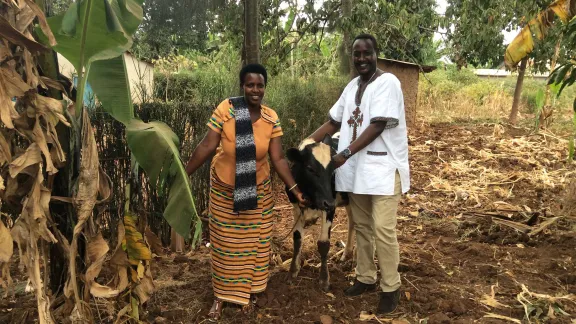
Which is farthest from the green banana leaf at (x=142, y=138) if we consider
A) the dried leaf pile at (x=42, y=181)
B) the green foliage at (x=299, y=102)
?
the green foliage at (x=299, y=102)

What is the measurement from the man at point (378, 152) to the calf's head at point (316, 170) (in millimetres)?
129

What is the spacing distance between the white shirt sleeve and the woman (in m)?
0.75

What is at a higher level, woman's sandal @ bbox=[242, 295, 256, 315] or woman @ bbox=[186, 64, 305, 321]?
woman @ bbox=[186, 64, 305, 321]

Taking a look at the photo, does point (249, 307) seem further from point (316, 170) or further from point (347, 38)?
point (347, 38)

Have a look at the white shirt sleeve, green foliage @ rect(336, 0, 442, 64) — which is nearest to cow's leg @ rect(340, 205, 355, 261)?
the white shirt sleeve

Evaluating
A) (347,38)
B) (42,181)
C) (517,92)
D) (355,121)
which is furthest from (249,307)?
(517,92)

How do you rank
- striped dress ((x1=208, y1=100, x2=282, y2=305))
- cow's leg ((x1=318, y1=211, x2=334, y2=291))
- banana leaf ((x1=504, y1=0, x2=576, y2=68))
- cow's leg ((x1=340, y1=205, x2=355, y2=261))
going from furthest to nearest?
banana leaf ((x1=504, y1=0, x2=576, y2=68)) < cow's leg ((x1=340, y1=205, x2=355, y2=261)) < cow's leg ((x1=318, y1=211, x2=334, y2=291)) < striped dress ((x1=208, y1=100, x2=282, y2=305))

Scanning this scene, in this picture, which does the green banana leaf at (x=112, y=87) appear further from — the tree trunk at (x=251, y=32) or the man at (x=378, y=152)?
the tree trunk at (x=251, y=32)

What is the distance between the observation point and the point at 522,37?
7.25m

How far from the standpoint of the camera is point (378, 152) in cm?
369

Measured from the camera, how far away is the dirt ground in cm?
380

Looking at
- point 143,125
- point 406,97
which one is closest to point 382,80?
point 143,125

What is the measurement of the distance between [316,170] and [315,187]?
0.14 metres

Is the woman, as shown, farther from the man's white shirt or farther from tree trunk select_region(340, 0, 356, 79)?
tree trunk select_region(340, 0, 356, 79)
